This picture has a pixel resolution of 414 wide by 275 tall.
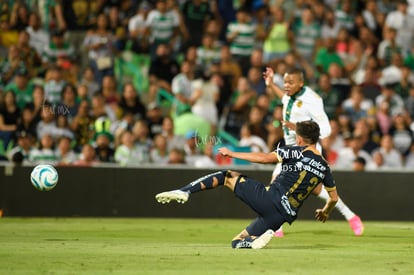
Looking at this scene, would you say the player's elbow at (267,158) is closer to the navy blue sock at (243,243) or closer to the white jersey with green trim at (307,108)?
the navy blue sock at (243,243)

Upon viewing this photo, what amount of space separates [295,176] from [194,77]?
9.77 meters

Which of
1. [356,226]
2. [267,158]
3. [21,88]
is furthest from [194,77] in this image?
[267,158]

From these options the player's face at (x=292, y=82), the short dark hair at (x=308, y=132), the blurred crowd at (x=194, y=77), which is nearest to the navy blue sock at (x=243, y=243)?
the short dark hair at (x=308, y=132)

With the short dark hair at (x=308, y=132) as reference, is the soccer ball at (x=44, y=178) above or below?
below

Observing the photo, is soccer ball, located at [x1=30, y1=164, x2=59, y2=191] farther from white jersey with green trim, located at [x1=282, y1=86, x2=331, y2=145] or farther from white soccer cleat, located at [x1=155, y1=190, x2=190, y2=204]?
white soccer cleat, located at [x1=155, y1=190, x2=190, y2=204]

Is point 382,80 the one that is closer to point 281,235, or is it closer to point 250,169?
point 250,169

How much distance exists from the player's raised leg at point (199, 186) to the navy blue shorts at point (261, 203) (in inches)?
5.6

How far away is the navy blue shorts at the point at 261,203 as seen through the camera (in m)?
11.5

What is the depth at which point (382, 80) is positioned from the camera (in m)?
22.7

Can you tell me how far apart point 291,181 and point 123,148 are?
7997 millimetres

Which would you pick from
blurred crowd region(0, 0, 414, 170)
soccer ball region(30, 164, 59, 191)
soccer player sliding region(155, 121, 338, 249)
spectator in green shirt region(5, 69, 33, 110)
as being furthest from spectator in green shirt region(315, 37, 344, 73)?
soccer player sliding region(155, 121, 338, 249)

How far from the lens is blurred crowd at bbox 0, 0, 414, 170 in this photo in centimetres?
1961

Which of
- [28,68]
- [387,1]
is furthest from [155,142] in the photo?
[387,1]

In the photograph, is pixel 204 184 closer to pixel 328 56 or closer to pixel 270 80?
pixel 270 80
